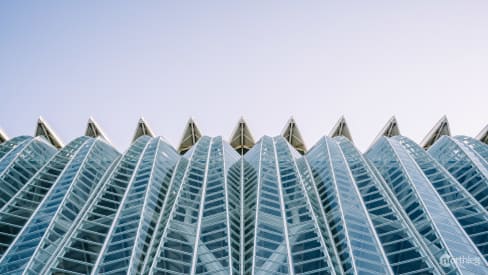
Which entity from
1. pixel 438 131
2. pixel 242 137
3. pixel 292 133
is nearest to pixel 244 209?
pixel 242 137

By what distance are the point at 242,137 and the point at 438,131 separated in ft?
84.5

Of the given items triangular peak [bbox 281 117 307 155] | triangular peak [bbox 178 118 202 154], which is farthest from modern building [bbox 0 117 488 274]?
triangular peak [bbox 281 117 307 155]

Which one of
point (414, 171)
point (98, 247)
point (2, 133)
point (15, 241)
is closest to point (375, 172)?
point (414, 171)

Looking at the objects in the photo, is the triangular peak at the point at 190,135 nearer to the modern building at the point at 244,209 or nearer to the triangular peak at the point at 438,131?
the modern building at the point at 244,209

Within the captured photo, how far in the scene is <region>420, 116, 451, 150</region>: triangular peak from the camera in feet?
261

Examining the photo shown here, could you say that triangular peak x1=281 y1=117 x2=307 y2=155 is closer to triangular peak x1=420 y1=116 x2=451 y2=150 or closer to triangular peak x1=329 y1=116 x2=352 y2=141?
triangular peak x1=329 y1=116 x2=352 y2=141

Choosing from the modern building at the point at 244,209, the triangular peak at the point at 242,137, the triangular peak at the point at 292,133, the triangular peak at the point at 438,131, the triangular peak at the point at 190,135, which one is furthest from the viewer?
the triangular peak at the point at 292,133

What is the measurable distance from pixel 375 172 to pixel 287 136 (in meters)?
31.9

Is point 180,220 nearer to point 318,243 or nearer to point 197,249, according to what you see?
point 197,249

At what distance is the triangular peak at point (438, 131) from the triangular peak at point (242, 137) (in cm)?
2300

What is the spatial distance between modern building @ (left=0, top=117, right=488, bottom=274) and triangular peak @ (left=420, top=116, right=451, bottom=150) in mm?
18704

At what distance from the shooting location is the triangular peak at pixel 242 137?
8362 cm

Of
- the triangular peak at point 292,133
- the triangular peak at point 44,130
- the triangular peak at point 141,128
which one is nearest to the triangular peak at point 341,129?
the triangular peak at point 292,133

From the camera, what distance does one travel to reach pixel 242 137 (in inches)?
3292
